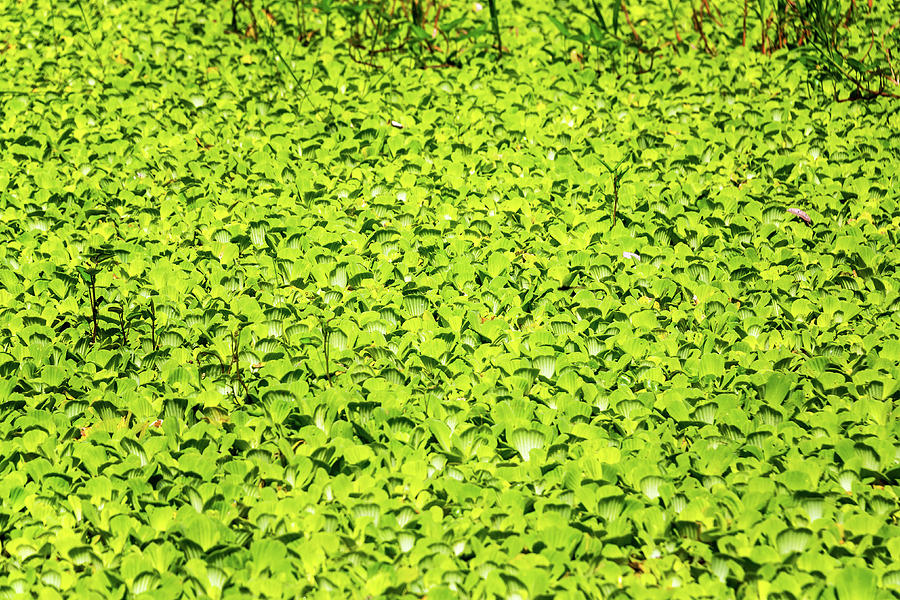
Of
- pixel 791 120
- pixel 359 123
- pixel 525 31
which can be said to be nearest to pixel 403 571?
pixel 359 123

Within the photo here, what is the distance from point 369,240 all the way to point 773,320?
114 cm

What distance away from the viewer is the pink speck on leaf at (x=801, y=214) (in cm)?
280

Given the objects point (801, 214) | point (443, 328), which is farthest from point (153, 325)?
point (801, 214)

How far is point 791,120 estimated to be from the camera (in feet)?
11.2

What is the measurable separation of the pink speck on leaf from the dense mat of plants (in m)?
0.01

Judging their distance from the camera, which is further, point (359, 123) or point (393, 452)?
point (359, 123)

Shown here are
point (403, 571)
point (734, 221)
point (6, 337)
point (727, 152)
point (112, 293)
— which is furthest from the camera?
point (727, 152)

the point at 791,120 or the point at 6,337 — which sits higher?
the point at 791,120

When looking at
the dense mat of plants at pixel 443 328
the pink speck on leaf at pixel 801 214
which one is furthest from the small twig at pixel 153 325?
the pink speck on leaf at pixel 801 214

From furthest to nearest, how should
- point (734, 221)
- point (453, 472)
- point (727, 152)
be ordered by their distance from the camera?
point (727, 152), point (734, 221), point (453, 472)

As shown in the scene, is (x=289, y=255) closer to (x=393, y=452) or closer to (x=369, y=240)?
(x=369, y=240)

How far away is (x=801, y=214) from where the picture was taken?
2.81 metres

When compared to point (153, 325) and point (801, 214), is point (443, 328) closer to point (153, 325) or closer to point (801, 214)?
point (153, 325)

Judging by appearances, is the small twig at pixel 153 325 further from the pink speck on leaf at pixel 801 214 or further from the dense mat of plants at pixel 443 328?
the pink speck on leaf at pixel 801 214
